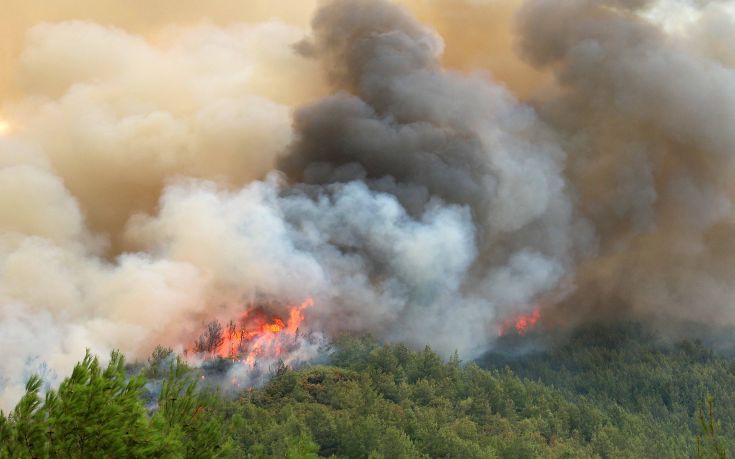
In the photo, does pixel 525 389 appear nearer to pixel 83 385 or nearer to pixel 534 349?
pixel 534 349

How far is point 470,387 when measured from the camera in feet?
309

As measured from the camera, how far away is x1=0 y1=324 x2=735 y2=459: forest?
18.1m

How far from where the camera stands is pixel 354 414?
7238 centimetres

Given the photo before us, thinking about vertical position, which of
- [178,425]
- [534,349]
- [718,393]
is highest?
[534,349]

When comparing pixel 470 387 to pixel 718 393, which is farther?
pixel 718 393

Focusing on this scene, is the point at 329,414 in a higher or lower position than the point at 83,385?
higher

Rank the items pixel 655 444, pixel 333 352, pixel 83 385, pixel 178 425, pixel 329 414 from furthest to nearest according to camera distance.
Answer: pixel 655 444 < pixel 333 352 < pixel 329 414 < pixel 178 425 < pixel 83 385

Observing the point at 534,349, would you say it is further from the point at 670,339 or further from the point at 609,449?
the point at 609,449

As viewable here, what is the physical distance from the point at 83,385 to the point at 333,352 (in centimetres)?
7231

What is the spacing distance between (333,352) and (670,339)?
130 metres

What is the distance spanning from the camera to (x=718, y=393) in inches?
5512

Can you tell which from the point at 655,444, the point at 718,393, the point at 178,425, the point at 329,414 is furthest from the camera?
the point at 718,393

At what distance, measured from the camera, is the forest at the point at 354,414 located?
1808 cm

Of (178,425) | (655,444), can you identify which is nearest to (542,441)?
(655,444)
